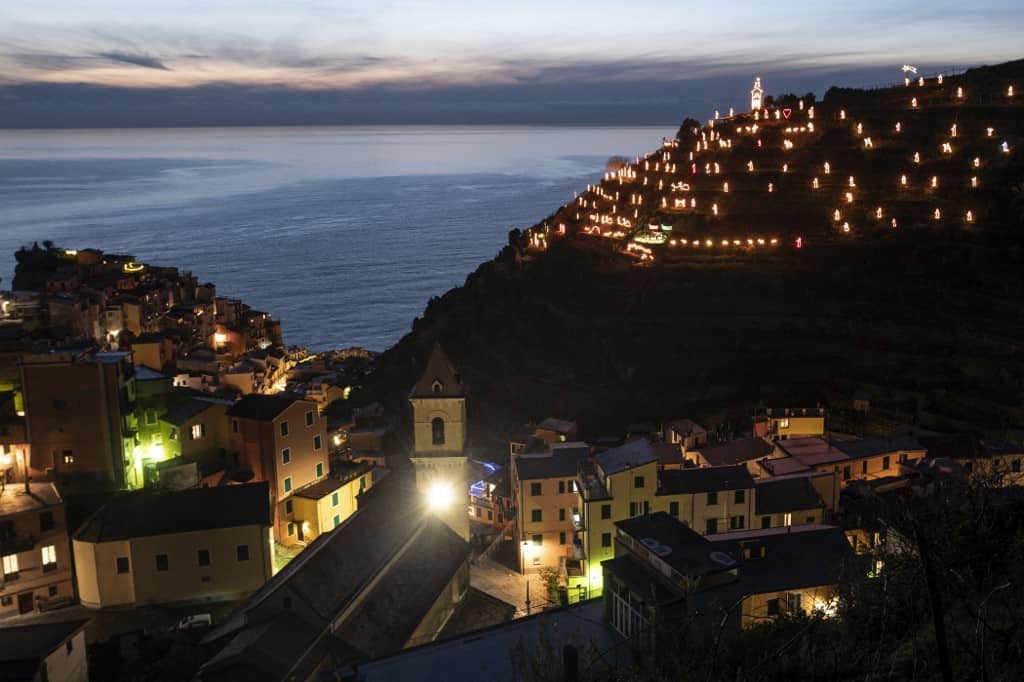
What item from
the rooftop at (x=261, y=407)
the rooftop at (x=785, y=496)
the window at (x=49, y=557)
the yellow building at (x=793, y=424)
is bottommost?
the yellow building at (x=793, y=424)

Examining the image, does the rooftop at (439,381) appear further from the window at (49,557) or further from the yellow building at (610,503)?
the window at (49,557)

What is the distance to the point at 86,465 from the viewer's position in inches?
958

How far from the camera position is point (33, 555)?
20.3m

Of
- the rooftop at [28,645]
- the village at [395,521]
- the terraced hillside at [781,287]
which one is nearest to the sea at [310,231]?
the terraced hillside at [781,287]

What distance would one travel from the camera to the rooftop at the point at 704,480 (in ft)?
76.0

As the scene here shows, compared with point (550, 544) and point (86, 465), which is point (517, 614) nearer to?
point (550, 544)

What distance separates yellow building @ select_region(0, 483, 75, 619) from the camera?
20.1m

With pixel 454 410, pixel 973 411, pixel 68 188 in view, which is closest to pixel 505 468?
pixel 454 410

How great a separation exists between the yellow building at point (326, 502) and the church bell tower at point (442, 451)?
414cm

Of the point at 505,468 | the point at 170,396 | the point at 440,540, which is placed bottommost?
the point at 505,468

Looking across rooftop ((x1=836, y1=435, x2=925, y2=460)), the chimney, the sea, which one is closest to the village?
the chimney

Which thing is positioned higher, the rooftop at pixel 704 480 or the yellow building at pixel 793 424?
the rooftop at pixel 704 480

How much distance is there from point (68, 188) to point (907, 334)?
16614cm

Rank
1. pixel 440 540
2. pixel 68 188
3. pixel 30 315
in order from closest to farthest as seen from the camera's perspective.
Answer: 1. pixel 440 540
2. pixel 30 315
3. pixel 68 188
